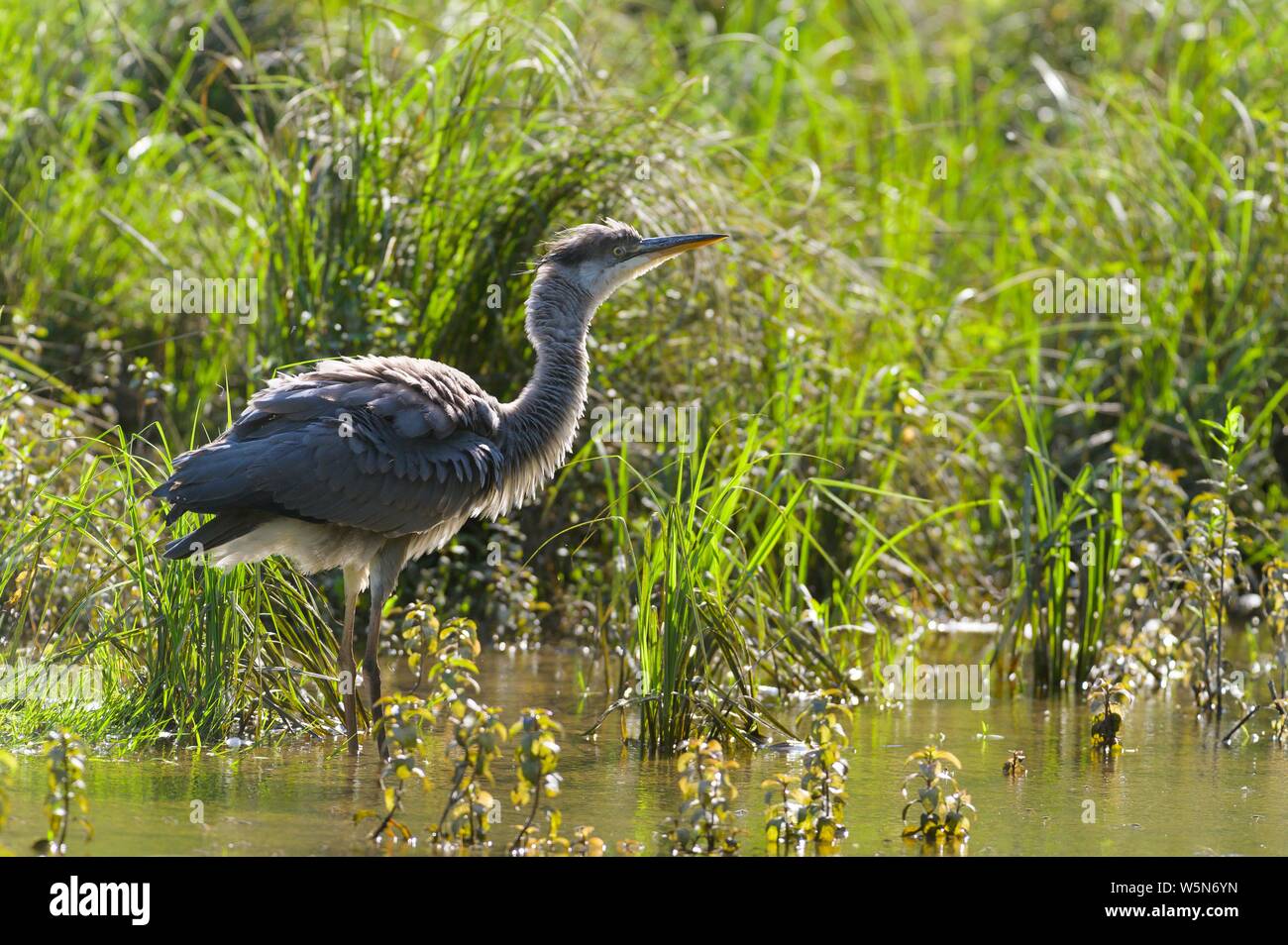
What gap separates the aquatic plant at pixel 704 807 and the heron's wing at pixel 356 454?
1.71 meters

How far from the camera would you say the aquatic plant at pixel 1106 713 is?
6.55 meters

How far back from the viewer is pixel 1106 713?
6.55 metres

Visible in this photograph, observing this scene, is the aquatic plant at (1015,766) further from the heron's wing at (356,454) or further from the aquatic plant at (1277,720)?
the heron's wing at (356,454)

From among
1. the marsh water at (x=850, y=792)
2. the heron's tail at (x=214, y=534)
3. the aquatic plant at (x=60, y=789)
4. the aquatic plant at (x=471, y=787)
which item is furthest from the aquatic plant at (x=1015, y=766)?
the aquatic plant at (x=60, y=789)

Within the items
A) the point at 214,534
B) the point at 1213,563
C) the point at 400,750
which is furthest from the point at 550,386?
the point at 1213,563

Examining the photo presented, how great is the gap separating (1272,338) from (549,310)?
14.0 ft

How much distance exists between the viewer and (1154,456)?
9.52 m

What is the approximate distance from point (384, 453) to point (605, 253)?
1.40 meters

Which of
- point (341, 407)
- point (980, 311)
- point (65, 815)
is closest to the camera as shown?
point (65, 815)

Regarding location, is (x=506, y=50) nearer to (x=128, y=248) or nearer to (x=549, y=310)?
(x=549, y=310)

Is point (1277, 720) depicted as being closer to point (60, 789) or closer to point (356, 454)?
point (356, 454)
